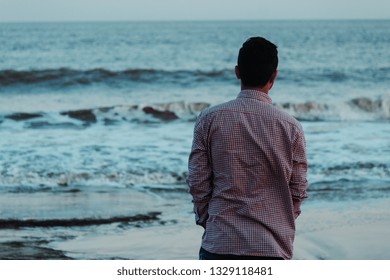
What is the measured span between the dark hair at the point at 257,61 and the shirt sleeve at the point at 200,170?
21cm

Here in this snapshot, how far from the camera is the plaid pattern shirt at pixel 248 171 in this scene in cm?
228

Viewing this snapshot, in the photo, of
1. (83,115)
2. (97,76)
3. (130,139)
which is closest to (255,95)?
(130,139)

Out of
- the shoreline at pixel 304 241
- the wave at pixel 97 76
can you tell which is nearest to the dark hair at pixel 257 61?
the shoreline at pixel 304 241

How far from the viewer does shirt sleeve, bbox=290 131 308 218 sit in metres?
2.32

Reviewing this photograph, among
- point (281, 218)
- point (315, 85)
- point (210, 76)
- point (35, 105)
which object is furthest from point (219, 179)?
point (210, 76)

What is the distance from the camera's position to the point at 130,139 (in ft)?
33.1

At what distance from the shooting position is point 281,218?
7.66 feet

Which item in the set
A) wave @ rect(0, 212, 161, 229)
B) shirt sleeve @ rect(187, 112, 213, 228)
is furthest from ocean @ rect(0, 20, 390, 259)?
shirt sleeve @ rect(187, 112, 213, 228)

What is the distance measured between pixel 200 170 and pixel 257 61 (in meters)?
0.39

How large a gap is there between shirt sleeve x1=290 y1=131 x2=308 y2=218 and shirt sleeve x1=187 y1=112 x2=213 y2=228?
0.88 ft

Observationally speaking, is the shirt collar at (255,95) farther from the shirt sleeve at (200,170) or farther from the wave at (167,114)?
the wave at (167,114)

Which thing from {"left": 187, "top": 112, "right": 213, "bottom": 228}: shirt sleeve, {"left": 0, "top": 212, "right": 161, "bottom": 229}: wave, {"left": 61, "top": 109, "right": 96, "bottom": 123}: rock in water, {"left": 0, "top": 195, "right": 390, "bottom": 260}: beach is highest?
{"left": 187, "top": 112, "right": 213, "bottom": 228}: shirt sleeve

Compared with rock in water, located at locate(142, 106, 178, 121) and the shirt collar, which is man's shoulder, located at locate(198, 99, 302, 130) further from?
rock in water, located at locate(142, 106, 178, 121)
